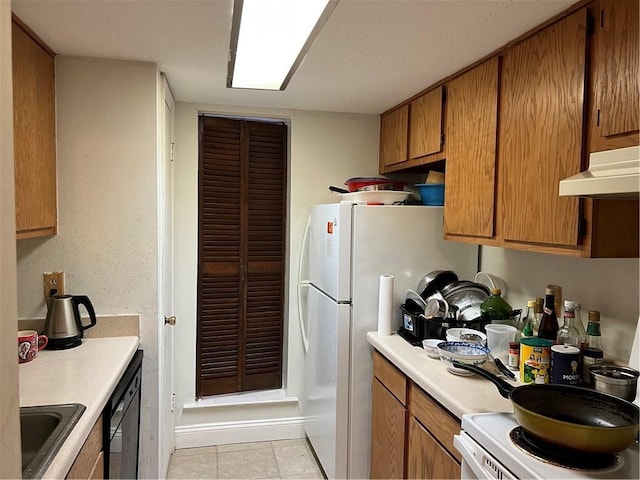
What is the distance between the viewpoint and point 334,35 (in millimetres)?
1683

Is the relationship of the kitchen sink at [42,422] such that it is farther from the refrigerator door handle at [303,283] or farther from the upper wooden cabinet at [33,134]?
the refrigerator door handle at [303,283]

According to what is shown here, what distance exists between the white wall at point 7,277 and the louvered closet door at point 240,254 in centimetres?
235

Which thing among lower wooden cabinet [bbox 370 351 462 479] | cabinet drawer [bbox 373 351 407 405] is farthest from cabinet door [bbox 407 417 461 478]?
cabinet drawer [bbox 373 351 407 405]

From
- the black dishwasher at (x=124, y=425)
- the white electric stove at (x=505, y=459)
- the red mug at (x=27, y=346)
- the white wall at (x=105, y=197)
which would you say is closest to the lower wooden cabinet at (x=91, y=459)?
the black dishwasher at (x=124, y=425)

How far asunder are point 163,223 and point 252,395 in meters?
1.45

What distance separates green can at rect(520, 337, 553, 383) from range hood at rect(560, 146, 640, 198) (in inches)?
24.9

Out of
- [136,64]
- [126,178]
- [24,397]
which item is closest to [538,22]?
[136,64]

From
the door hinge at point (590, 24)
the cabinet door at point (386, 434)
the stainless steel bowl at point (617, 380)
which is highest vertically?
the door hinge at point (590, 24)

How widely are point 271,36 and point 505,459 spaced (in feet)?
5.14

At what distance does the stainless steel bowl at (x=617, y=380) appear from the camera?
1.38 meters

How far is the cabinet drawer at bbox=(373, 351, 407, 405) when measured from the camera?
198cm

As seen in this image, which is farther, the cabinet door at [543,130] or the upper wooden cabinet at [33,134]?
the upper wooden cabinet at [33,134]

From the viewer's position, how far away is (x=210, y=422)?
2.98 metres

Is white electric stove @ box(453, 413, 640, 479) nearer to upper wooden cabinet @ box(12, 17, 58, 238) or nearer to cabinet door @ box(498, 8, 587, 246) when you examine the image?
cabinet door @ box(498, 8, 587, 246)
